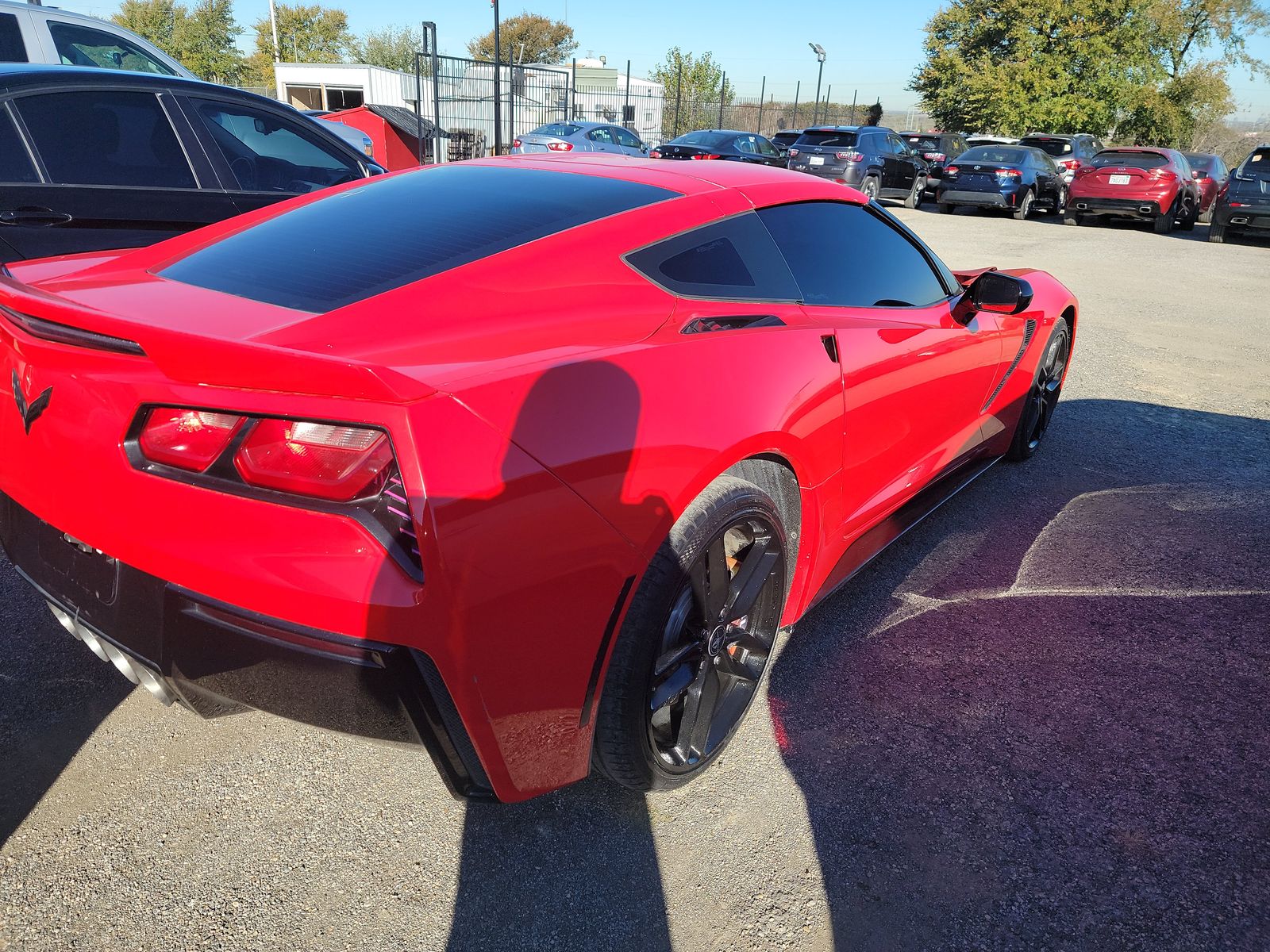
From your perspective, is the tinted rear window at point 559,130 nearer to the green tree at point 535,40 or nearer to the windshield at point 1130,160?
the windshield at point 1130,160

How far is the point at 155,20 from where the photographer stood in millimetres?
52781

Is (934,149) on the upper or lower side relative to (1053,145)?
lower

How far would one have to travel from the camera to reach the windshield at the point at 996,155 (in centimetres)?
1777

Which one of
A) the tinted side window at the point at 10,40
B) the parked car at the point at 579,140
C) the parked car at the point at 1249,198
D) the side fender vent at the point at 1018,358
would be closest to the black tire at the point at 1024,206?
the parked car at the point at 1249,198

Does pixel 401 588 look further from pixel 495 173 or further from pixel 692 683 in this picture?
pixel 495 173

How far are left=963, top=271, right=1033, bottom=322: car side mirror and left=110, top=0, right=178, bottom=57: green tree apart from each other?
5974 centimetres

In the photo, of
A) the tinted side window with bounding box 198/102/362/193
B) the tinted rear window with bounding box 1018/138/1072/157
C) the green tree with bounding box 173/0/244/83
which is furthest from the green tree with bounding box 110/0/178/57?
the tinted side window with bounding box 198/102/362/193

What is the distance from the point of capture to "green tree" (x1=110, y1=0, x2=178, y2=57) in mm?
52531

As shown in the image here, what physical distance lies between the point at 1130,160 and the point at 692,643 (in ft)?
58.1

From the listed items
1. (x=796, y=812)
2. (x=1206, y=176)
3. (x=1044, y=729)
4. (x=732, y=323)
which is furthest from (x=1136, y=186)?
(x=796, y=812)

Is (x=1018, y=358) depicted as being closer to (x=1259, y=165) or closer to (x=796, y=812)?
(x=796, y=812)

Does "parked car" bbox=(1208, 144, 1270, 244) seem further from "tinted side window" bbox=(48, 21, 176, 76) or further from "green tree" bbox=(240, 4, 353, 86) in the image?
"green tree" bbox=(240, 4, 353, 86)

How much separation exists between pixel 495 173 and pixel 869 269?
1205 mm

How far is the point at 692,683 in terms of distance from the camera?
84.6 inches
